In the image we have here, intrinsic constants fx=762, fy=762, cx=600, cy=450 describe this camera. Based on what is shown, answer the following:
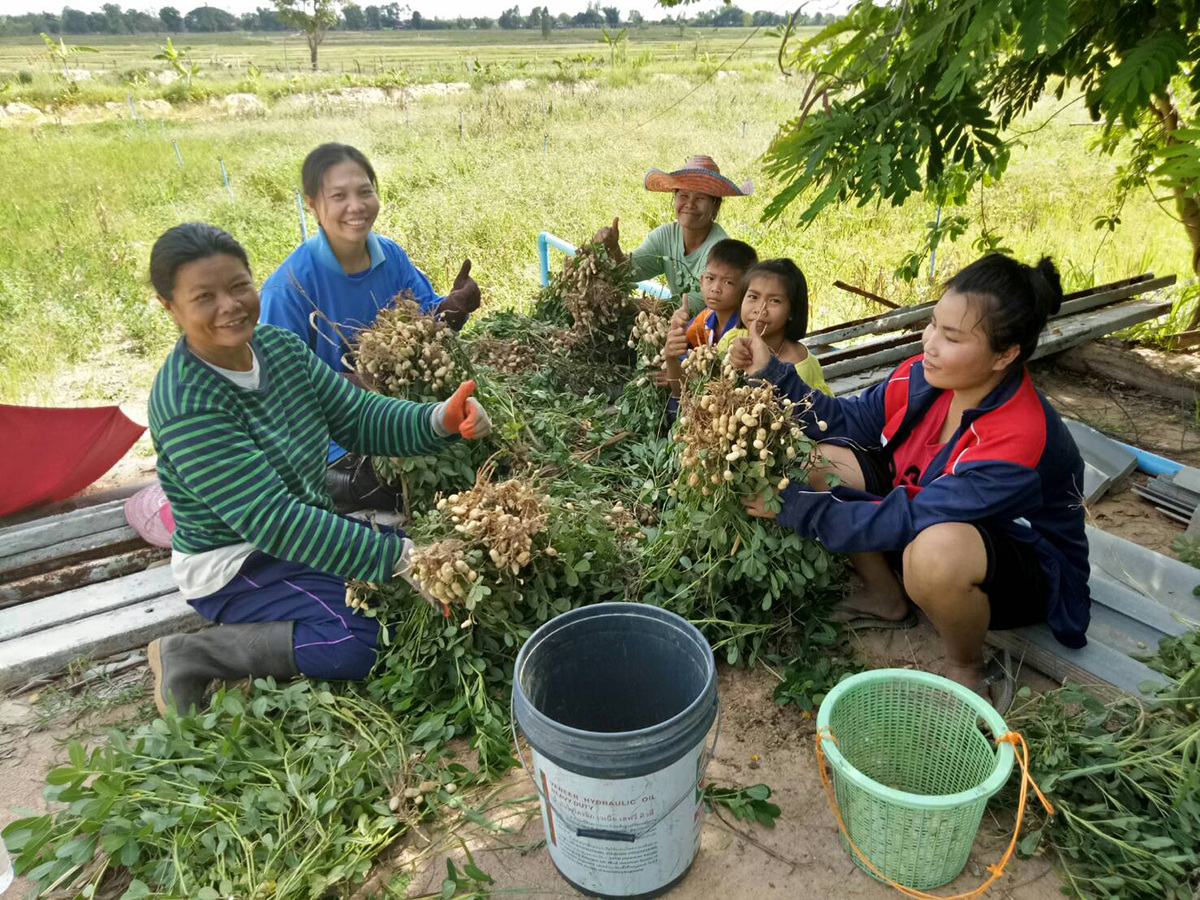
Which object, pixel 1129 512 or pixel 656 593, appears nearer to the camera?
pixel 656 593

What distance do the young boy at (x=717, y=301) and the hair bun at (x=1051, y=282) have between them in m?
1.11

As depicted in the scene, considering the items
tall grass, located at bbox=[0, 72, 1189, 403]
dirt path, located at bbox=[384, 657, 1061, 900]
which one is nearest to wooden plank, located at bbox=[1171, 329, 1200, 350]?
tall grass, located at bbox=[0, 72, 1189, 403]

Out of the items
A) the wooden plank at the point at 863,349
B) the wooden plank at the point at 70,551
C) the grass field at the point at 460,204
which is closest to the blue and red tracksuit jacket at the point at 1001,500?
the grass field at the point at 460,204

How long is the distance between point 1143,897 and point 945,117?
2.36 meters

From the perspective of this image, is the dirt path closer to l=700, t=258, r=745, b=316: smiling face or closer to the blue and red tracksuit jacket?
the blue and red tracksuit jacket

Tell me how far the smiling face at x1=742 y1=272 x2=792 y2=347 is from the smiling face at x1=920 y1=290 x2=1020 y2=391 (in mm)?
656

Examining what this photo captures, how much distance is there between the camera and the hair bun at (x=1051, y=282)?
7.01 ft

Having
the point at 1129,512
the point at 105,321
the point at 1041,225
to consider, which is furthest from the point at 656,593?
the point at 1041,225

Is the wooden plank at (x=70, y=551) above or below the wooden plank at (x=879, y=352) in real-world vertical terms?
below

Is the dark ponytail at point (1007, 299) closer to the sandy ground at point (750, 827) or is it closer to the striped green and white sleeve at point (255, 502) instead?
the sandy ground at point (750, 827)

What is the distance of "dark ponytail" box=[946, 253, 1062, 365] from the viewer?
2043 millimetres

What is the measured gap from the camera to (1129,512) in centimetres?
339

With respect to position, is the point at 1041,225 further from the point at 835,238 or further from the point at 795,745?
the point at 795,745

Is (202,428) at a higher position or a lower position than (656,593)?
higher
